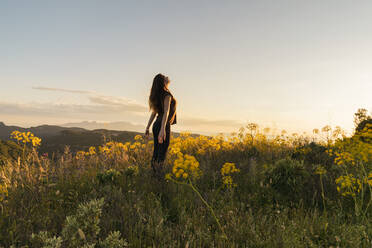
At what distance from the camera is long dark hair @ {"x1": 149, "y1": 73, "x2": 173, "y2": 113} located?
5182mm

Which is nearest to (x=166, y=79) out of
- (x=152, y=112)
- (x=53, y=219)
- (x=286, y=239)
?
(x=152, y=112)

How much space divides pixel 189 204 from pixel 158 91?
2655 mm

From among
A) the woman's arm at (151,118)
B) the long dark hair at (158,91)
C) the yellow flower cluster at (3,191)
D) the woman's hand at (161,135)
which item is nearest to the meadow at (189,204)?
the yellow flower cluster at (3,191)

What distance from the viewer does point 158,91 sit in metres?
5.20

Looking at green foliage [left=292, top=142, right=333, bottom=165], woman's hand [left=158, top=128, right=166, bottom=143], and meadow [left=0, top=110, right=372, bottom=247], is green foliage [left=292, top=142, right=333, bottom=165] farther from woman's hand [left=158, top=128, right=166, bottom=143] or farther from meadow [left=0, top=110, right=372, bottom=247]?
woman's hand [left=158, top=128, right=166, bottom=143]

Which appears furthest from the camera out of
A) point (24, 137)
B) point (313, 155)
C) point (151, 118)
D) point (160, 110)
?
point (313, 155)

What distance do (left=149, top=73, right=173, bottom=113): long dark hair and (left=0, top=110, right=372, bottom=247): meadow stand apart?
1348 mm

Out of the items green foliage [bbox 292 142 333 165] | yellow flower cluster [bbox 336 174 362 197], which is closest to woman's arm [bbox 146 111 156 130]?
yellow flower cluster [bbox 336 174 362 197]

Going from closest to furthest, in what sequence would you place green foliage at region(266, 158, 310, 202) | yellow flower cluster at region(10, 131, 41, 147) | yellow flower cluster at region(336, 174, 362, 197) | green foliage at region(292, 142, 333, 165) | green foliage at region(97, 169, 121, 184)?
yellow flower cluster at region(336, 174, 362, 197)
green foliage at region(266, 158, 310, 202)
green foliage at region(97, 169, 121, 184)
yellow flower cluster at region(10, 131, 41, 147)
green foliage at region(292, 142, 333, 165)

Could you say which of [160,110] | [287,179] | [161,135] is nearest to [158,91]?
[160,110]

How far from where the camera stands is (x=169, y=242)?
103 inches

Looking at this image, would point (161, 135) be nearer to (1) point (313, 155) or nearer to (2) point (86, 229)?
(2) point (86, 229)

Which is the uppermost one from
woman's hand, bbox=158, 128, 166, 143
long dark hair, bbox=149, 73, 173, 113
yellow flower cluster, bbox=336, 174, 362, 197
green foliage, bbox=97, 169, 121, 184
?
long dark hair, bbox=149, 73, 173, 113

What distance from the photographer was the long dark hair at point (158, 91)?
518 cm
